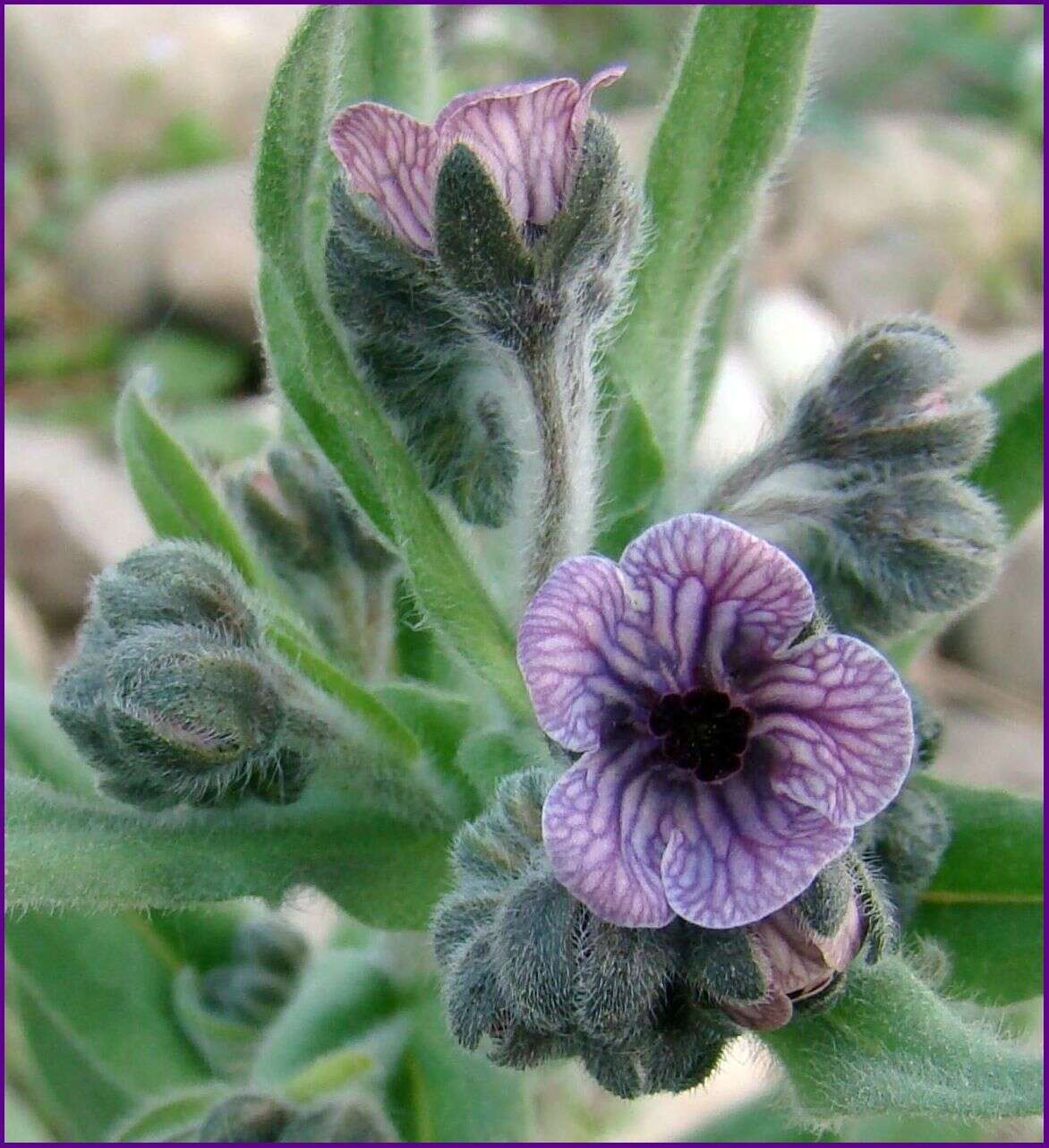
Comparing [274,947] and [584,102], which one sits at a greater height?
[584,102]

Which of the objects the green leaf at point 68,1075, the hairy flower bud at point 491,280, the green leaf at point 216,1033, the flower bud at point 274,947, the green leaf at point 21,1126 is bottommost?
the green leaf at point 21,1126

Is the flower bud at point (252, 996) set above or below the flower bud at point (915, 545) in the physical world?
below

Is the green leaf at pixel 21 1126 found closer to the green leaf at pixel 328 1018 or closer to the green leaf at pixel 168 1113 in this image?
the green leaf at pixel 168 1113

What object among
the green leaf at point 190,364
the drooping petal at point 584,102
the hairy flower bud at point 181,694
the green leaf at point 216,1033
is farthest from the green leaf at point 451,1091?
the green leaf at point 190,364

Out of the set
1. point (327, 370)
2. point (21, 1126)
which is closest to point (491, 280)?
point (327, 370)

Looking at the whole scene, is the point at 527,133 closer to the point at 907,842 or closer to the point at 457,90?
the point at 907,842

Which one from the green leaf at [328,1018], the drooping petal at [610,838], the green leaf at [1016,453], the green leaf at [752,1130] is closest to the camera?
the drooping petal at [610,838]

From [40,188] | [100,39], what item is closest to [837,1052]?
[40,188]

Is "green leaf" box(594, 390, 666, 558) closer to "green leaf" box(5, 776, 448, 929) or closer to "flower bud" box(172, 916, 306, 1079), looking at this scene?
"green leaf" box(5, 776, 448, 929)
